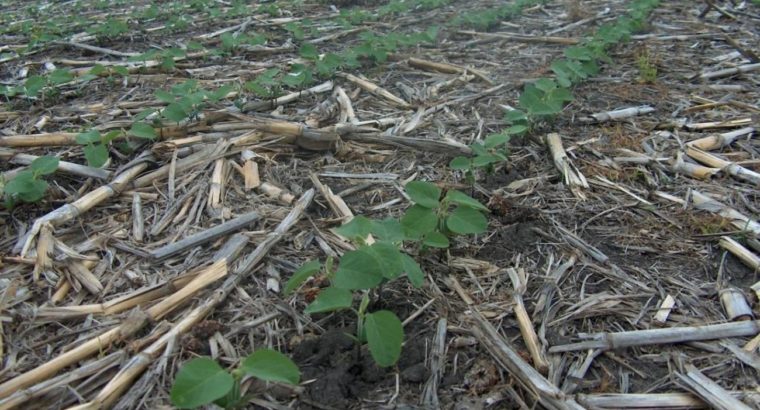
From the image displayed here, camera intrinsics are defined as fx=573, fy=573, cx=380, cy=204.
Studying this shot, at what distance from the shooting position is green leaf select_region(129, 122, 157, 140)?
8.30 ft

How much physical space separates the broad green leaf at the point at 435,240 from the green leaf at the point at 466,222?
55 mm

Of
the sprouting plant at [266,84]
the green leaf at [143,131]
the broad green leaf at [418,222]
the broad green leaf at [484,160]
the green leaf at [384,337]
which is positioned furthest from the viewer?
the sprouting plant at [266,84]

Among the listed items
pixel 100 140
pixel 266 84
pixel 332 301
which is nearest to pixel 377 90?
pixel 266 84

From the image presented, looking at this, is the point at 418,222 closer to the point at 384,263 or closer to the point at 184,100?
the point at 384,263

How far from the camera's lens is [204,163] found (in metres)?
2.54

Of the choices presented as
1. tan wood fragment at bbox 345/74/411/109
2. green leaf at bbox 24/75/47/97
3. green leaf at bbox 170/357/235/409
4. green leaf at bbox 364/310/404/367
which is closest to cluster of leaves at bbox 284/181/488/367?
green leaf at bbox 364/310/404/367

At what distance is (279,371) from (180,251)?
849 millimetres

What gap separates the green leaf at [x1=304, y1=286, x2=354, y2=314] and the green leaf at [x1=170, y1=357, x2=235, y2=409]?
0.98 feet

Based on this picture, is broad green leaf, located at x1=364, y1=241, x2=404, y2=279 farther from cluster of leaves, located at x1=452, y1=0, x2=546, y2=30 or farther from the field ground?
cluster of leaves, located at x1=452, y1=0, x2=546, y2=30

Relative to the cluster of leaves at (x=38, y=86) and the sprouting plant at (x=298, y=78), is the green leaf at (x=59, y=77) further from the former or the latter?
the sprouting plant at (x=298, y=78)

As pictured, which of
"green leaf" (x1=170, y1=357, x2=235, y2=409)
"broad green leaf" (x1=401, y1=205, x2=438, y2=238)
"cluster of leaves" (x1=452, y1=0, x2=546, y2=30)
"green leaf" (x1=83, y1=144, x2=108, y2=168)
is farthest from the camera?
"cluster of leaves" (x1=452, y1=0, x2=546, y2=30)

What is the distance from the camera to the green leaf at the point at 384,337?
146cm

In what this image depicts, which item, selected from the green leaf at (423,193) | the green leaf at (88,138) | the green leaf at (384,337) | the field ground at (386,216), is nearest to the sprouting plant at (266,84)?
the field ground at (386,216)

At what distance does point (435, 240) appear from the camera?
182cm
